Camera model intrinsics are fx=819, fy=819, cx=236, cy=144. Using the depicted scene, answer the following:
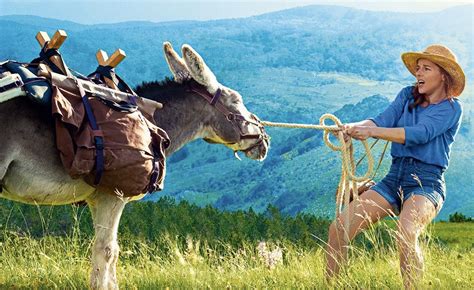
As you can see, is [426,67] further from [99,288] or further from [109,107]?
[99,288]

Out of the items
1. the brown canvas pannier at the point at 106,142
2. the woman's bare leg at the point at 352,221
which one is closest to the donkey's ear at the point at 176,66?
the brown canvas pannier at the point at 106,142

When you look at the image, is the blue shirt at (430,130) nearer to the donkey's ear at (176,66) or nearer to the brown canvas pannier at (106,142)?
the donkey's ear at (176,66)

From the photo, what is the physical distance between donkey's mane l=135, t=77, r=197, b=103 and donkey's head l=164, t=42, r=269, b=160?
39mm

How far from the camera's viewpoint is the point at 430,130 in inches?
237

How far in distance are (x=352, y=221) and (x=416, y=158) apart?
0.68 m

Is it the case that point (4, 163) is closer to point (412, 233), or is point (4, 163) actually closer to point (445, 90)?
point (412, 233)

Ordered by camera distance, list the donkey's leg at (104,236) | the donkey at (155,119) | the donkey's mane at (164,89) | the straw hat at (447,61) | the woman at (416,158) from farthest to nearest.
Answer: the donkey's mane at (164,89) → the straw hat at (447,61) → the woman at (416,158) → the donkey's leg at (104,236) → the donkey at (155,119)

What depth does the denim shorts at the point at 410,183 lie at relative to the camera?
607 cm

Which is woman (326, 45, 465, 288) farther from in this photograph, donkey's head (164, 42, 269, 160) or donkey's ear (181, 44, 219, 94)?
donkey's ear (181, 44, 219, 94)

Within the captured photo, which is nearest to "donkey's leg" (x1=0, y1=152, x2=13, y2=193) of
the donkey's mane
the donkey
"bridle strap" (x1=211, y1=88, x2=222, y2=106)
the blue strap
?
the donkey

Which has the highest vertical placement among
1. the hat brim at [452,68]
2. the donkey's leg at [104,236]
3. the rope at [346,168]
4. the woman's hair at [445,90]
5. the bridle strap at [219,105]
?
the hat brim at [452,68]

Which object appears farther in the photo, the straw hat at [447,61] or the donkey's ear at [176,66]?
the donkey's ear at [176,66]

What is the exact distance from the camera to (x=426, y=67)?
20.5ft

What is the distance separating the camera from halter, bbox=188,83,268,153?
6.43 metres
